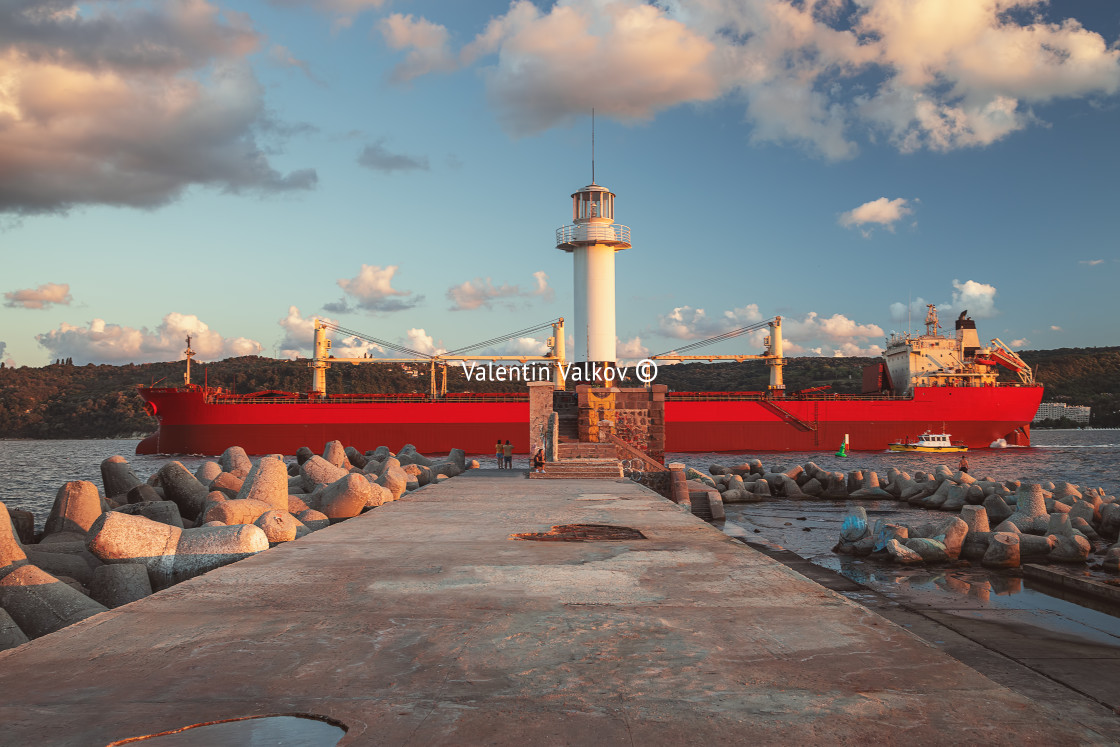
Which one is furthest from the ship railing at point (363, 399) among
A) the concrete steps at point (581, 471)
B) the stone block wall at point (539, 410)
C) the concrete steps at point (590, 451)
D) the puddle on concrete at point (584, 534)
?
the puddle on concrete at point (584, 534)

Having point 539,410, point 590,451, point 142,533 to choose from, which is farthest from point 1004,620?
point 539,410

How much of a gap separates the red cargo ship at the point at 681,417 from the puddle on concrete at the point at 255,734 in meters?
32.4

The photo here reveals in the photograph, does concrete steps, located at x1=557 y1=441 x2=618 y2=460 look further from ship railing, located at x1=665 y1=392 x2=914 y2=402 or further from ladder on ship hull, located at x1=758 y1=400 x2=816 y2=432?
ladder on ship hull, located at x1=758 y1=400 x2=816 y2=432

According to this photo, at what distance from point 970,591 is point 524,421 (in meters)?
27.7

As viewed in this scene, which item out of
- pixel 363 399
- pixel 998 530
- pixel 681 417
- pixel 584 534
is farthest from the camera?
pixel 363 399

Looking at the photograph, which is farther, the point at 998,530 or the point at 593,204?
the point at 593,204

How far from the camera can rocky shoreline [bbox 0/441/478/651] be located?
479 centimetres

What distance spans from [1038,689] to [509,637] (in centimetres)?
424

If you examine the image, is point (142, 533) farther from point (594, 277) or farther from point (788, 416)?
point (788, 416)

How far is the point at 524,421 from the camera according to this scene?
3516 cm

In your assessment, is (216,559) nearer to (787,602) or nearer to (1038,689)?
(787,602)

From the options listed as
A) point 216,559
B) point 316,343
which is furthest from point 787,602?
point 316,343

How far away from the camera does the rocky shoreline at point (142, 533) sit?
479cm

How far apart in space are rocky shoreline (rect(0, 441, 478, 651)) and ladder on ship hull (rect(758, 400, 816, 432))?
28024mm
